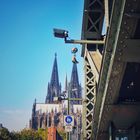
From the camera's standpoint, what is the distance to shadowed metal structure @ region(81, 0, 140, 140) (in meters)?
6.14

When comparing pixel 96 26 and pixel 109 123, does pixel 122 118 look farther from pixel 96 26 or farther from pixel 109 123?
pixel 96 26

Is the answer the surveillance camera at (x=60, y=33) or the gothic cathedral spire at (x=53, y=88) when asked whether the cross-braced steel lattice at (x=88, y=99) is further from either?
the gothic cathedral spire at (x=53, y=88)

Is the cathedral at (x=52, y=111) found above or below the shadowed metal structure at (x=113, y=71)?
above

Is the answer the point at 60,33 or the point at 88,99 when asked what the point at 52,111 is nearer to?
the point at 88,99

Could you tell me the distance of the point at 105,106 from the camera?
8.21 meters

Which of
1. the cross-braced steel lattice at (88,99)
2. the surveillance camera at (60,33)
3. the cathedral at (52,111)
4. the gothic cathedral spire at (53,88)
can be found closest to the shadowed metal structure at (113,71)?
the cross-braced steel lattice at (88,99)

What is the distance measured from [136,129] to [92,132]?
59.4 inches

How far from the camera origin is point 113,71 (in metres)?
7.06

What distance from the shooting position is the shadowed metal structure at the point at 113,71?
6137mm

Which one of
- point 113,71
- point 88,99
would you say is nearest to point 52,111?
point 88,99

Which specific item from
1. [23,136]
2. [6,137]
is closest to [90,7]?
[6,137]

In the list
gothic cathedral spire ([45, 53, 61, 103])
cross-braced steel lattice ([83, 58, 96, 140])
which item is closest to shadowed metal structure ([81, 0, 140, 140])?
cross-braced steel lattice ([83, 58, 96, 140])

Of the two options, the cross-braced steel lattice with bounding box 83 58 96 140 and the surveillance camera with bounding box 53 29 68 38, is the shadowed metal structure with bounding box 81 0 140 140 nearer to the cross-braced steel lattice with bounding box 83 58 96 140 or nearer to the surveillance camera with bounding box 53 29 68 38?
the cross-braced steel lattice with bounding box 83 58 96 140

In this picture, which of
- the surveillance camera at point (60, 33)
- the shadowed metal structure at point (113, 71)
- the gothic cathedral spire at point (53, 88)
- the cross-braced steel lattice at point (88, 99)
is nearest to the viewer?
the shadowed metal structure at point (113, 71)
